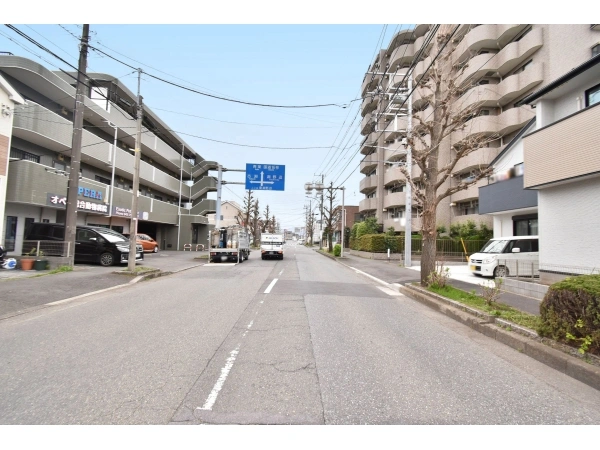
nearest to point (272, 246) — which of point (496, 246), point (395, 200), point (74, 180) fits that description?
point (395, 200)

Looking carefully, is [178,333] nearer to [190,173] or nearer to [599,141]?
[599,141]

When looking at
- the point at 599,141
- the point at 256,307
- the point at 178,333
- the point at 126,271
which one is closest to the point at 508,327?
the point at 256,307

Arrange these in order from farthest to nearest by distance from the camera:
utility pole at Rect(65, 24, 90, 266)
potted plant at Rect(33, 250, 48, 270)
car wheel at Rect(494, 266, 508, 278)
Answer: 1. utility pole at Rect(65, 24, 90, 266)
2. car wheel at Rect(494, 266, 508, 278)
3. potted plant at Rect(33, 250, 48, 270)

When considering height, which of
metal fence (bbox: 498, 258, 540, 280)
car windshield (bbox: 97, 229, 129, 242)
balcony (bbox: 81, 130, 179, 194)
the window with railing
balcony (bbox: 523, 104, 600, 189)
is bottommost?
metal fence (bbox: 498, 258, 540, 280)

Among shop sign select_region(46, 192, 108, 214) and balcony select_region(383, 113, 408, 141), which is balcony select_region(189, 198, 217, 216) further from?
balcony select_region(383, 113, 408, 141)

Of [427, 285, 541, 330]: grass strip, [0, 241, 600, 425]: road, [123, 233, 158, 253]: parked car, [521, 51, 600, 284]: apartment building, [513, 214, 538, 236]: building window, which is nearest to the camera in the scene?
[0, 241, 600, 425]: road

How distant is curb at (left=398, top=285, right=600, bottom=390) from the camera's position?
3668 millimetres

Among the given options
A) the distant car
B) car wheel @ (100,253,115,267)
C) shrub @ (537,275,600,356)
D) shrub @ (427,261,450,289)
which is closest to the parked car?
the distant car

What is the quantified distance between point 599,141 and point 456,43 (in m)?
5.52

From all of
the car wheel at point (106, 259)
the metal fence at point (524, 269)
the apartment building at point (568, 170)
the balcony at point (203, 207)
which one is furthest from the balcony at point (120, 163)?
the metal fence at point (524, 269)

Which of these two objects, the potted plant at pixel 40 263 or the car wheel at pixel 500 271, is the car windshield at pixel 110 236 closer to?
the potted plant at pixel 40 263

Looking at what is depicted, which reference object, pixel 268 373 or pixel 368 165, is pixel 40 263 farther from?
pixel 368 165

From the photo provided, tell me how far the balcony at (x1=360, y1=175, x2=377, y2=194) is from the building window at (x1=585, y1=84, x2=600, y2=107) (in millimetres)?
28376

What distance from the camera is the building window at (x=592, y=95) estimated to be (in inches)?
360
